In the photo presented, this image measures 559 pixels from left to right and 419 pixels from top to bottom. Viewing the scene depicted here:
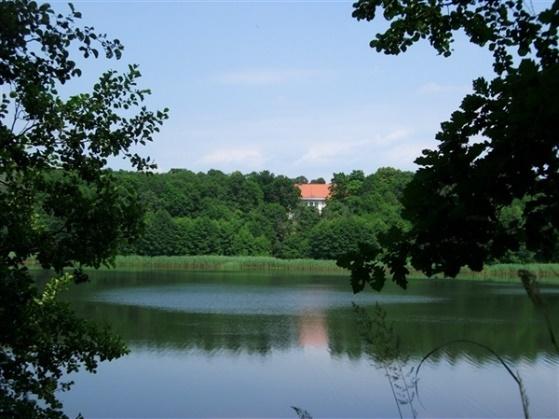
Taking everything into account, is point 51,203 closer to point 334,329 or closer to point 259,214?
point 334,329

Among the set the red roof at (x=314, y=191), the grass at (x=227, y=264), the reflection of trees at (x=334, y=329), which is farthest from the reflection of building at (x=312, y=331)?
the red roof at (x=314, y=191)

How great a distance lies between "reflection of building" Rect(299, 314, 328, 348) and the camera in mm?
14773

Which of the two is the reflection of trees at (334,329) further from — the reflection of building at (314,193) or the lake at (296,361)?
the reflection of building at (314,193)

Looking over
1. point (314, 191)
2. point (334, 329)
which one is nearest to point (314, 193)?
point (314, 191)

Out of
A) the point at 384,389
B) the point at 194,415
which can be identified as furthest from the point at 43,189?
the point at 384,389

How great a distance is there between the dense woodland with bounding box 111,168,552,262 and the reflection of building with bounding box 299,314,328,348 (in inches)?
727

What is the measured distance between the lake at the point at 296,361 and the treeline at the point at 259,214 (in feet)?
61.4

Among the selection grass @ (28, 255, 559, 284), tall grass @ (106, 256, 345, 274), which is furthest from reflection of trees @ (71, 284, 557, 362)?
tall grass @ (106, 256, 345, 274)

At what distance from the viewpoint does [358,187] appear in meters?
67.8

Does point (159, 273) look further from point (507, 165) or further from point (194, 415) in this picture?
point (507, 165)

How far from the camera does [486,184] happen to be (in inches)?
64.0

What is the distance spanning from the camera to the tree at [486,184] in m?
1.55

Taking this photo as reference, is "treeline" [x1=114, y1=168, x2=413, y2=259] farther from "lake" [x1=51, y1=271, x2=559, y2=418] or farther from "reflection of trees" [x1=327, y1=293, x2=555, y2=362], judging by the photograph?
"reflection of trees" [x1=327, y1=293, x2=555, y2=362]

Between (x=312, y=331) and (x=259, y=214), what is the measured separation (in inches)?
1644
